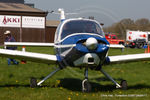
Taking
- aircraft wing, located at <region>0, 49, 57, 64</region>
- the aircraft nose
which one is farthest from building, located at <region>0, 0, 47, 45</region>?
the aircraft nose

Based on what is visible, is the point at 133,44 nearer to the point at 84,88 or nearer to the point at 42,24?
the point at 42,24

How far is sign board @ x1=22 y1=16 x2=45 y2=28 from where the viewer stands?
52.3m

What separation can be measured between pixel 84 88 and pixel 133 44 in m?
37.4

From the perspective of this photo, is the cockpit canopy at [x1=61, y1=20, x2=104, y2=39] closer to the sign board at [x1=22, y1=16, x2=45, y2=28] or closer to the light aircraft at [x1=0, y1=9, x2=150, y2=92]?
the light aircraft at [x1=0, y1=9, x2=150, y2=92]

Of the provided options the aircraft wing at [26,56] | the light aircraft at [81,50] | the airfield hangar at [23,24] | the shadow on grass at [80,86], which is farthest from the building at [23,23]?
the light aircraft at [81,50]

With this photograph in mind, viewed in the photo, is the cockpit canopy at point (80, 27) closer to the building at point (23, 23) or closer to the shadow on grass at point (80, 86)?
the shadow on grass at point (80, 86)

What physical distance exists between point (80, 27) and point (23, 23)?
150 feet

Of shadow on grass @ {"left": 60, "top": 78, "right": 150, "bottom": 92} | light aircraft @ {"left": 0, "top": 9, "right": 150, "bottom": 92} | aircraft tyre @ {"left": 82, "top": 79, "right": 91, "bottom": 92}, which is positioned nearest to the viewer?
light aircraft @ {"left": 0, "top": 9, "right": 150, "bottom": 92}

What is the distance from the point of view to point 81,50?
6.89 m

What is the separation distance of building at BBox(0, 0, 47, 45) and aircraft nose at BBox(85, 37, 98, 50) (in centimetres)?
4581

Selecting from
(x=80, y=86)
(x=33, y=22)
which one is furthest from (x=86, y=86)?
(x=33, y=22)

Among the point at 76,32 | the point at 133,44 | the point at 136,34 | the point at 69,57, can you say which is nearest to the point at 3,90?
the point at 69,57

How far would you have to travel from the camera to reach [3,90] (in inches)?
316

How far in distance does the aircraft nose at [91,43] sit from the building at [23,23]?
45.8 meters
